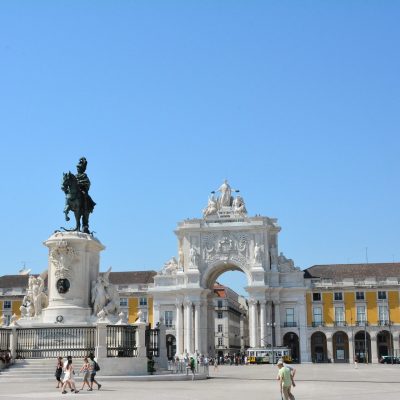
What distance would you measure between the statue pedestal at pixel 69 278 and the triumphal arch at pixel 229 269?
56.2 metres

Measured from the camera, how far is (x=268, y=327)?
82750 mm

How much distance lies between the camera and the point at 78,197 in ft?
93.6

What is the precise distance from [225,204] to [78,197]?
62426mm

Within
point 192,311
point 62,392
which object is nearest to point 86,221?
point 62,392

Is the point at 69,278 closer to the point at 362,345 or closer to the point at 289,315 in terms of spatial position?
the point at 289,315

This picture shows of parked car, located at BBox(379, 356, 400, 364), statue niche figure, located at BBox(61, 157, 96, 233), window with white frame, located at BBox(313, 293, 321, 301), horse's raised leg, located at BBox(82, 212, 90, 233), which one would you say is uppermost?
statue niche figure, located at BBox(61, 157, 96, 233)

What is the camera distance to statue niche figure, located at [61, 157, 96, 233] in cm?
2842

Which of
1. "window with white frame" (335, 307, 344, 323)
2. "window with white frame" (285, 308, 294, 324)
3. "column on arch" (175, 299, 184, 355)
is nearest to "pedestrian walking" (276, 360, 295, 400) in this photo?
"column on arch" (175, 299, 184, 355)

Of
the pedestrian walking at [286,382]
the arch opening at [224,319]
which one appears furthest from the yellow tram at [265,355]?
the pedestrian walking at [286,382]

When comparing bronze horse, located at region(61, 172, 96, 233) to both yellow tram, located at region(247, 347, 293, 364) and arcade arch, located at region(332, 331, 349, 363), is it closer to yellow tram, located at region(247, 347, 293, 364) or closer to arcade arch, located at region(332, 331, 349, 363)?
yellow tram, located at region(247, 347, 293, 364)

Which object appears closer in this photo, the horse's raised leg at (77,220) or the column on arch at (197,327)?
the horse's raised leg at (77,220)

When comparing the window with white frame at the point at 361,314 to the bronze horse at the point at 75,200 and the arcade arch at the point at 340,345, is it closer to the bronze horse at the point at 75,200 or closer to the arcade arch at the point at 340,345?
the arcade arch at the point at 340,345

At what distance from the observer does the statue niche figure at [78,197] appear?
1119 inches

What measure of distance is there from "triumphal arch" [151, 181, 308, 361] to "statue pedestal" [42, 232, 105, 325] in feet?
184
